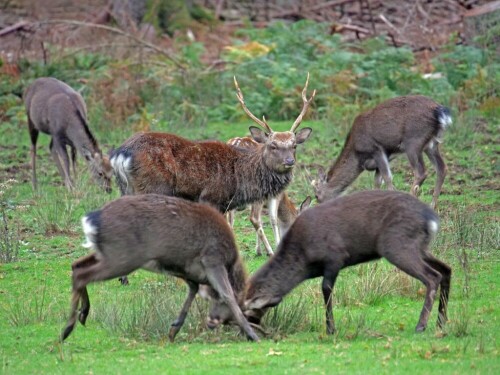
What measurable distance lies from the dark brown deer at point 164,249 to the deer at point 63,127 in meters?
6.22

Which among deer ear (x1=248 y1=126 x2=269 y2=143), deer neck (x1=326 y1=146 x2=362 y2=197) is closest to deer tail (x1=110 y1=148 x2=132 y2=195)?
deer ear (x1=248 y1=126 x2=269 y2=143)

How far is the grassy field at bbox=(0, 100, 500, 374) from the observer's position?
6.83 meters

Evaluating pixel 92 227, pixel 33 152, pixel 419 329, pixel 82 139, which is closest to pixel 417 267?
pixel 419 329

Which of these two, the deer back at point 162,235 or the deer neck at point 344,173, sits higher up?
the deer back at point 162,235

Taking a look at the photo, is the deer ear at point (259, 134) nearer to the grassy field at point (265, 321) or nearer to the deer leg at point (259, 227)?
the deer leg at point (259, 227)

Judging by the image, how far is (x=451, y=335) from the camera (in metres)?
7.45

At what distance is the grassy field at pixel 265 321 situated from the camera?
683cm

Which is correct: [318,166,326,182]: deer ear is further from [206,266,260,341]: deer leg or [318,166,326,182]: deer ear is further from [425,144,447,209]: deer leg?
[206,266,260,341]: deer leg

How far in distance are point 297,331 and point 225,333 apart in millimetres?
532

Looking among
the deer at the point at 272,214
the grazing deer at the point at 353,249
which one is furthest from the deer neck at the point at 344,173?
the grazing deer at the point at 353,249

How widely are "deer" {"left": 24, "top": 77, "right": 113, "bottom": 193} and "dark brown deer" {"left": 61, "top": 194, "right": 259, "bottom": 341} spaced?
20.4 ft

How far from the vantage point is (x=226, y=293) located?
24.7 feet

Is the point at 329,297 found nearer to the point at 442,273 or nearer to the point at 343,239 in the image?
the point at 343,239

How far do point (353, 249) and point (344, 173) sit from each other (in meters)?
4.77
